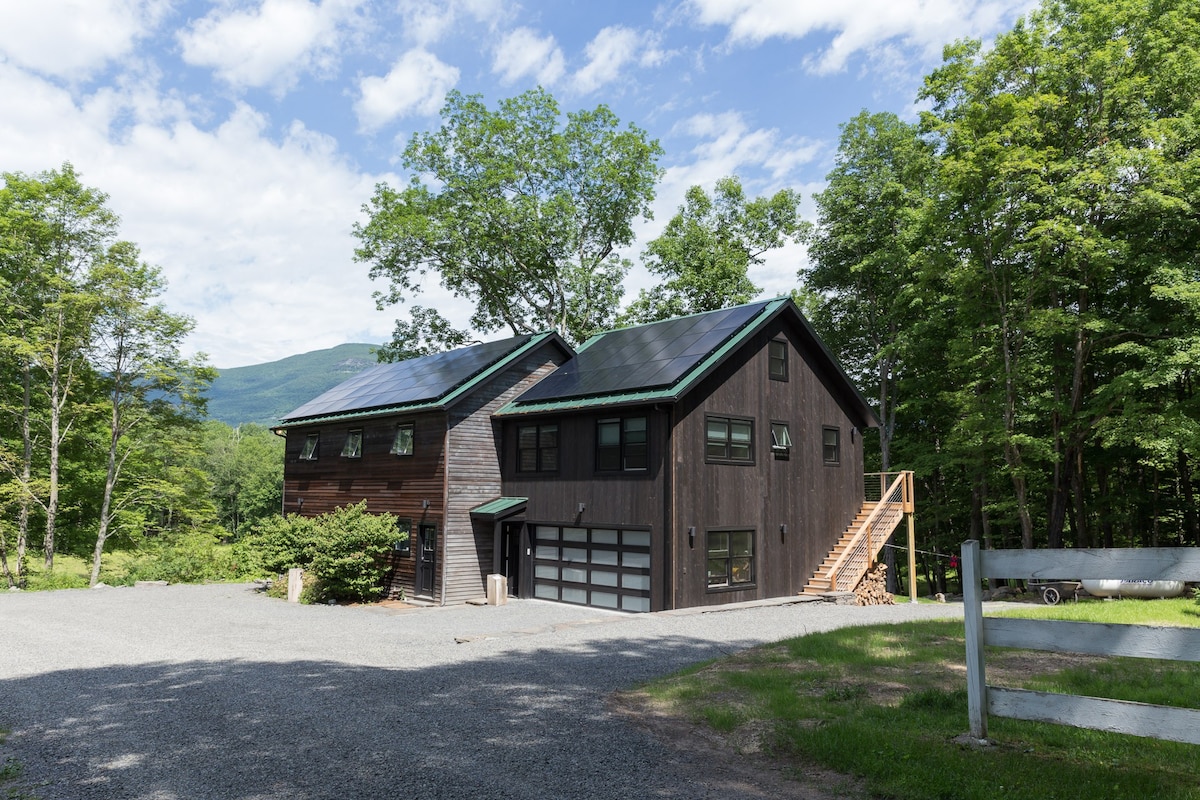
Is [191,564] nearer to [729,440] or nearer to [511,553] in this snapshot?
[511,553]

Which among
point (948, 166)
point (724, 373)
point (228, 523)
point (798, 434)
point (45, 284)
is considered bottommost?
point (228, 523)

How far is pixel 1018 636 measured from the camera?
6.15 m

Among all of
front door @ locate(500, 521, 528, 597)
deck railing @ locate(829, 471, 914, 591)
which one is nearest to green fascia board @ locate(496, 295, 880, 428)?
deck railing @ locate(829, 471, 914, 591)

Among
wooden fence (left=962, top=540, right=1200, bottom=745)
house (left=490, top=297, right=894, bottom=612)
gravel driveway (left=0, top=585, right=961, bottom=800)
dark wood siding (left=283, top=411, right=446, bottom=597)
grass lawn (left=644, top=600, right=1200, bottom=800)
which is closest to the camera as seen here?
wooden fence (left=962, top=540, right=1200, bottom=745)

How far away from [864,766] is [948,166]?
81.6ft

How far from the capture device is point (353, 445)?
26.3 meters

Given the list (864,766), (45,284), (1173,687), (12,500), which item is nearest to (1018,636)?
(864,766)

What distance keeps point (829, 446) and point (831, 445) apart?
105mm

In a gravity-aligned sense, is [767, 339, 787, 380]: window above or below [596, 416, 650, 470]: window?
above

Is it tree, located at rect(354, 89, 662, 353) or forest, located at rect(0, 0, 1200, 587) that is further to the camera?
tree, located at rect(354, 89, 662, 353)

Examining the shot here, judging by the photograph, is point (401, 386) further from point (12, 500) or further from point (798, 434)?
point (12, 500)

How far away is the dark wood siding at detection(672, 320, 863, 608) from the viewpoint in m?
19.3

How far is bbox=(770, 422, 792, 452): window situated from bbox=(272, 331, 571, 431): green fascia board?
7.59 meters

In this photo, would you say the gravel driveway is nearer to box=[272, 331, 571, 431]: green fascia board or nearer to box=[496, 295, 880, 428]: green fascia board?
box=[496, 295, 880, 428]: green fascia board
